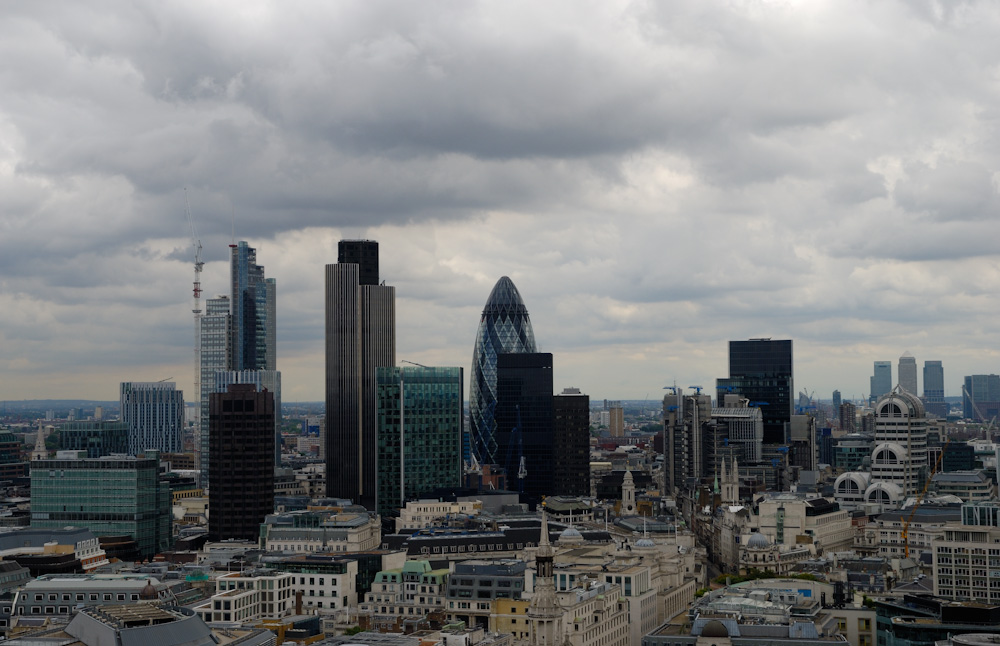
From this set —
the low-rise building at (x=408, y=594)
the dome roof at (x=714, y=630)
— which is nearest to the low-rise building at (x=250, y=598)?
the low-rise building at (x=408, y=594)

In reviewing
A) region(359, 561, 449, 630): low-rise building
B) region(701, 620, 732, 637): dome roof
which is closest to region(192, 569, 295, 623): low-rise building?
region(359, 561, 449, 630): low-rise building

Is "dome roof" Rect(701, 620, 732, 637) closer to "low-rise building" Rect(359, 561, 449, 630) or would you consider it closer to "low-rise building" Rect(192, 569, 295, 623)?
"low-rise building" Rect(359, 561, 449, 630)

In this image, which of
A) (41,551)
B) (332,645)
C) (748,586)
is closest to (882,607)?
(748,586)

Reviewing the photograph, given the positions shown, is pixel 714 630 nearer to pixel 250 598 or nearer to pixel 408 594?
pixel 408 594

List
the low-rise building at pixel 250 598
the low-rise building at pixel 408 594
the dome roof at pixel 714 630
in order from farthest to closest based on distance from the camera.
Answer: the low-rise building at pixel 408 594, the low-rise building at pixel 250 598, the dome roof at pixel 714 630

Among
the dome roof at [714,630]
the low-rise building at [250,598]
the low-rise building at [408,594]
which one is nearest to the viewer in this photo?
the dome roof at [714,630]

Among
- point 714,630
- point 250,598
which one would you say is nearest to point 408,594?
point 250,598

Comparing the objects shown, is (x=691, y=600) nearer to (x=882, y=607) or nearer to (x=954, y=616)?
(x=882, y=607)

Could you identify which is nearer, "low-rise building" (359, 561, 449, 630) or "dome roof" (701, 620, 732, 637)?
"dome roof" (701, 620, 732, 637)

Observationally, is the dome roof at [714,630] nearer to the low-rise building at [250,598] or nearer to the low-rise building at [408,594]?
the low-rise building at [408,594]

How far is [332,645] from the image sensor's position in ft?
394

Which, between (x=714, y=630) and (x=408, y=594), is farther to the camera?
(x=408, y=594)

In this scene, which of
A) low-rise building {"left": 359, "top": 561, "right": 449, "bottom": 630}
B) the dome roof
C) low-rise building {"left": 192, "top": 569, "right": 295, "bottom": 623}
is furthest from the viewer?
low-rise building {"left": 359, "top": 561, "right": 449, "bottom": 630}

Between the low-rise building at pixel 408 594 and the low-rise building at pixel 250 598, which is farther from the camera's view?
the low-rise building at pixel 408 594
